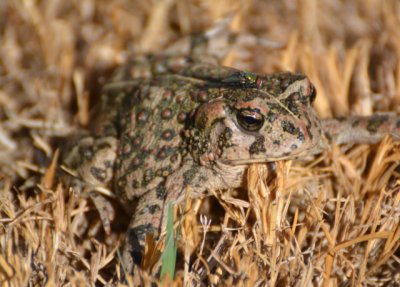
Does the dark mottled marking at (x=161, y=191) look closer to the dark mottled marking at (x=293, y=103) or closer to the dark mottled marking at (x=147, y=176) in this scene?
the dark mottled marking at (x=147, y=176)

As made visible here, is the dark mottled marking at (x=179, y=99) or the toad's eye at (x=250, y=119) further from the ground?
the dark mottled marking at (x=179, y=99)

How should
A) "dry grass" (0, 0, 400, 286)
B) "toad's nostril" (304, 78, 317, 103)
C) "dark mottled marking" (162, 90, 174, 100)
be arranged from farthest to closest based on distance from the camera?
1. "dark mottled marking" (162, 90, 174, 100)
2. "toad's nostril" (304, 78, 317, 103)
3. "dry grass" (0, 0, 400, 286)

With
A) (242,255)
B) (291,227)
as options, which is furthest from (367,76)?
(242,255)

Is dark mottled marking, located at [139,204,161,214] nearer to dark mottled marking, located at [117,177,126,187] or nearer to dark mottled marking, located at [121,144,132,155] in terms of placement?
dark mottled marking, located at [117,177,126,187]

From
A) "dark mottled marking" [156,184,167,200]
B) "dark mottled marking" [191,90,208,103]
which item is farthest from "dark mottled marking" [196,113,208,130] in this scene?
"dark mottled marking" [156,184,167,200]

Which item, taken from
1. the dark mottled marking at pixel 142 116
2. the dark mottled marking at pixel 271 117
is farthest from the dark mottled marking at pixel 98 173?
the dark mottled marking at pixel 271 117

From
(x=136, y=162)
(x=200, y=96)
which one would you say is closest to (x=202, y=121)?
(x=200, y=96)
